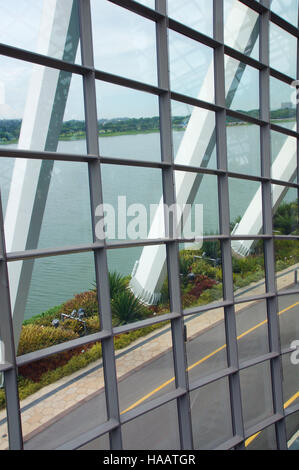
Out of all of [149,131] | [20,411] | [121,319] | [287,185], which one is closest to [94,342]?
[121,319]

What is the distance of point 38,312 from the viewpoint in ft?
13.6

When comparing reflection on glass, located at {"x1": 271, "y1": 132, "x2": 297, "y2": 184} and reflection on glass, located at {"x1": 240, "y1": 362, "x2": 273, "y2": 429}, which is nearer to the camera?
reflection on glass, located at {"x1": 240, "y1": 362, "x2": 273, "y2": 429}

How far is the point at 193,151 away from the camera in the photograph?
5605 millimetres

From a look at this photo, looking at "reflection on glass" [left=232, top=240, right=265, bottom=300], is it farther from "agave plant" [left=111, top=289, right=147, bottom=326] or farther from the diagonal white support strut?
"agave plant" [left=111, top=289, right=147, bottom=326]

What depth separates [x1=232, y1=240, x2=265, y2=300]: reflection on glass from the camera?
6211 millimetres

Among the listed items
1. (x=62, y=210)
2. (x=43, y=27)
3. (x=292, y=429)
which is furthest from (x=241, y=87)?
(x=292, y=429)

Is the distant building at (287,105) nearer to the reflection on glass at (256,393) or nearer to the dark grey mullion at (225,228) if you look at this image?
the dark grey mullion at (225,228)

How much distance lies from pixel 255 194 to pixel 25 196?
3.84 metres

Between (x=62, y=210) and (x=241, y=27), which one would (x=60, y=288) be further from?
(x=241, y=27)

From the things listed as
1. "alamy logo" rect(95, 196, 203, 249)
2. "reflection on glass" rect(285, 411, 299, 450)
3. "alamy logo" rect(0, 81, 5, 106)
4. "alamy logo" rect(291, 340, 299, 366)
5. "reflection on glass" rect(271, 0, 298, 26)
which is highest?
"reflection on glass" rect(271, 0, 298, 26)

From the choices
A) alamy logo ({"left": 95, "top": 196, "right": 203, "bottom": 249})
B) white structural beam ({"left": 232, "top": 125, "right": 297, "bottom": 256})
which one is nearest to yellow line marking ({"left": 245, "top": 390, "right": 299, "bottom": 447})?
white structural beam ({"left": 232, "top": 125, "right": 297, "bottom": 256})

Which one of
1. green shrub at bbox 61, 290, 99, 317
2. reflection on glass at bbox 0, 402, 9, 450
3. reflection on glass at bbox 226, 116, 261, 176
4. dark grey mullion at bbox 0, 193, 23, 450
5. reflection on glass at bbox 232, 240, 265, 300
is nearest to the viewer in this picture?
dark grey mullion at bbox 0, 193, 23, 450

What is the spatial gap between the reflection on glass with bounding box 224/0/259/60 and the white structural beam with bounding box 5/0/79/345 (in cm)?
269
